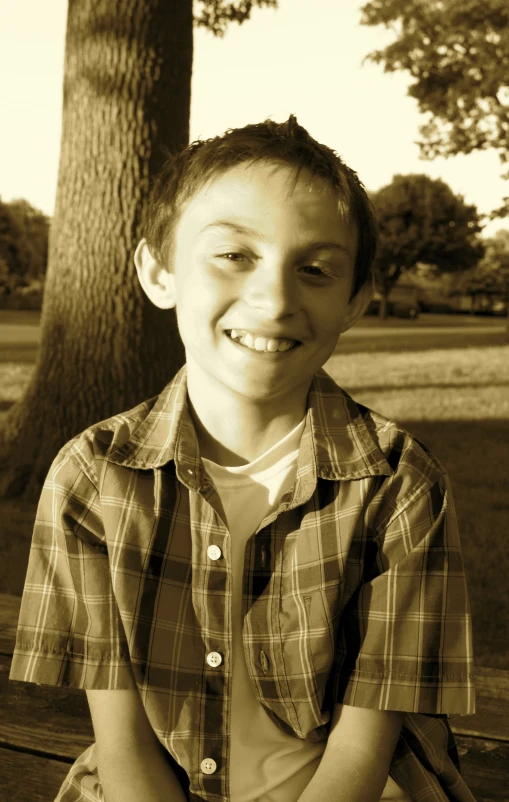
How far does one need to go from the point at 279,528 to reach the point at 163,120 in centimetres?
289

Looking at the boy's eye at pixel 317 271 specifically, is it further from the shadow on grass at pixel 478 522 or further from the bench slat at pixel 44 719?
the shadow on grass at pixel 478 522

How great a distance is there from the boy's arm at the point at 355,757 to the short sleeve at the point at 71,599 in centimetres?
33

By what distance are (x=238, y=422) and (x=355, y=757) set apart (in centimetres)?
56

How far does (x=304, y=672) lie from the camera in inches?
52.3

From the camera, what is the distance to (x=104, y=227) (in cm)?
389

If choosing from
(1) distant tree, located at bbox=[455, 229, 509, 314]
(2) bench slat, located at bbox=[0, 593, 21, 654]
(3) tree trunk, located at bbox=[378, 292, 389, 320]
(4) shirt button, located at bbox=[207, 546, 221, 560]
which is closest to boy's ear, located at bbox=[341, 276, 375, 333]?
(4) shirt button, located at bbox=[207, 546, 221, 560]

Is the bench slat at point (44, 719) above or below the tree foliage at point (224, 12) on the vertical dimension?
below

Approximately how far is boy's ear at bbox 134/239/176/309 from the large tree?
2.30m

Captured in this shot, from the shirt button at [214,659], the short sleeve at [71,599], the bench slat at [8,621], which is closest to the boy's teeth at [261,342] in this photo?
the short sleeve at [71,599]

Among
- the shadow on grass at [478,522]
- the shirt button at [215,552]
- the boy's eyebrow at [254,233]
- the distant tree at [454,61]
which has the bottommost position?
the shadow on grass at [478,522]

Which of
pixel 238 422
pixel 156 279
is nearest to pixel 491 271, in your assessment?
pixel 156 279

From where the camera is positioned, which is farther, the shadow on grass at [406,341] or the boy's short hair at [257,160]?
the shadow on grass at [406,341]

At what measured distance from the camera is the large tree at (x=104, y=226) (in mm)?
3781

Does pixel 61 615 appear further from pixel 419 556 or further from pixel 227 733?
pixel 419 556
